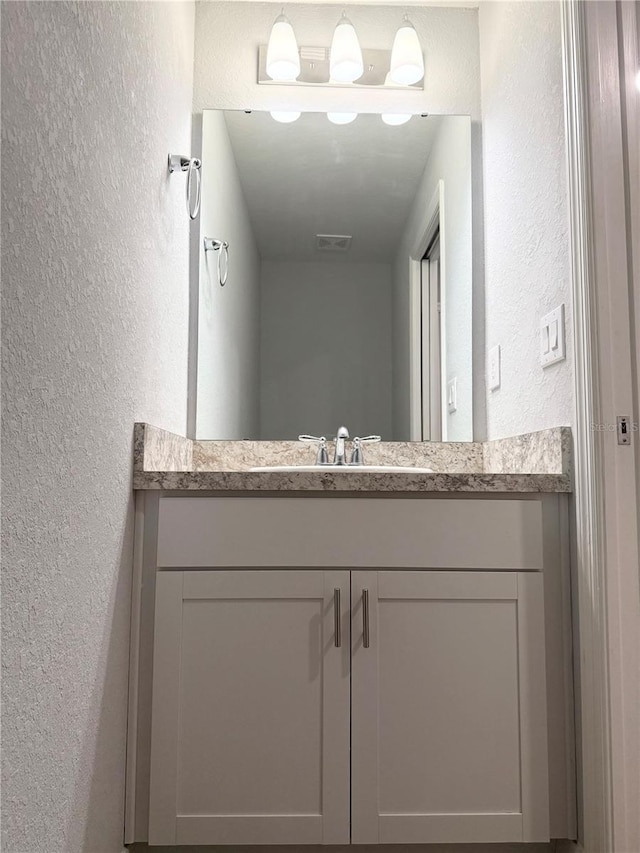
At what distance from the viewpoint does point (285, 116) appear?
7.27 ft

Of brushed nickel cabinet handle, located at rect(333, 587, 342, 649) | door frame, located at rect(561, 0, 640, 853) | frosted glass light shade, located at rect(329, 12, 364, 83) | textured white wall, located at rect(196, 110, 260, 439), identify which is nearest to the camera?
door frame, located at rect(561, 0, 640, 853)

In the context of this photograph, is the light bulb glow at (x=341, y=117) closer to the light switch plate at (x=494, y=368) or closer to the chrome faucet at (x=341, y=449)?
the light switch plate at (x=494, y=368)

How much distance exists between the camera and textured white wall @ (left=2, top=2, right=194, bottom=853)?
885 mm

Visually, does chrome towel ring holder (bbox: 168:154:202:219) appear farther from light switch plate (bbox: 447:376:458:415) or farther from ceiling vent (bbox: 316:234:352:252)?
light switch plate (bbox: 447:376:458:415)

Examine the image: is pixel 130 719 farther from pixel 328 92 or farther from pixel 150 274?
pixel 328 92

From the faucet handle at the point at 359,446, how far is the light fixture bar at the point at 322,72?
1.11m

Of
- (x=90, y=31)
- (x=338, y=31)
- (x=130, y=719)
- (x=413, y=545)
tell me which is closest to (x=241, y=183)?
(x=338, y=31)

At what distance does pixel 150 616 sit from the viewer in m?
1.42

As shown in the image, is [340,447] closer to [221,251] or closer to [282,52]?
[221,251]

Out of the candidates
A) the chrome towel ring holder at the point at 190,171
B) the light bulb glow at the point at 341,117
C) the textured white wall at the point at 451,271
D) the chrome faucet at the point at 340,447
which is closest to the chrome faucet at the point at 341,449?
the chrome faucet at the point at 340,447

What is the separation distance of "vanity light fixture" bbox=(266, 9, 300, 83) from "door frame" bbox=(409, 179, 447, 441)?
584 mm

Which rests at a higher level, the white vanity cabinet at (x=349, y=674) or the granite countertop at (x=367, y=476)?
the granite countertop at (x=367, y=476)

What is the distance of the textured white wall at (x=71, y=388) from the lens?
89 centimetres

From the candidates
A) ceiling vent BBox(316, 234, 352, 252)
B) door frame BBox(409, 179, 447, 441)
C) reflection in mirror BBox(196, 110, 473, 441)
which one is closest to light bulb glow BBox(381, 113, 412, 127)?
reflection in mirror BBox(196, 110, 473, 441)
